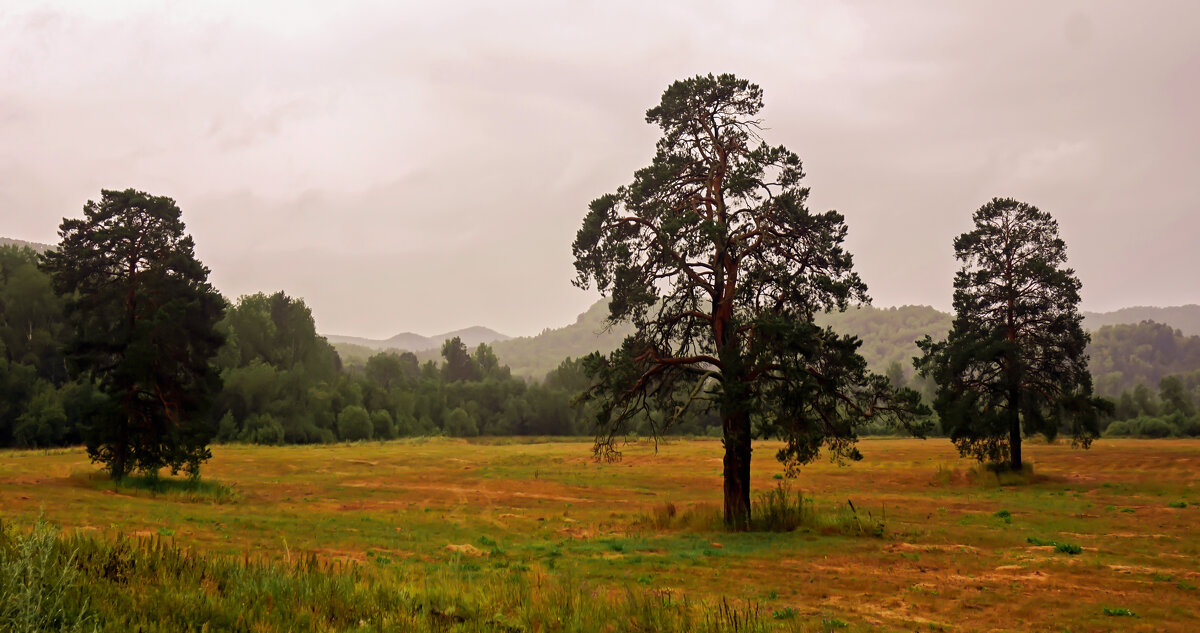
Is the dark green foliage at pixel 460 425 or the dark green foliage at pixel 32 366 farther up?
the dark green foliage at pixel 32 366

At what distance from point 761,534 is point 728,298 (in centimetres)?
738

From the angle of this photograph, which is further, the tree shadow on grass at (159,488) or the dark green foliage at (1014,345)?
the dark green foliage at (1014,345)

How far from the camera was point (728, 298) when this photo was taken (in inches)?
870

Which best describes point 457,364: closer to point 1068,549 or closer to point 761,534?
point 761,534

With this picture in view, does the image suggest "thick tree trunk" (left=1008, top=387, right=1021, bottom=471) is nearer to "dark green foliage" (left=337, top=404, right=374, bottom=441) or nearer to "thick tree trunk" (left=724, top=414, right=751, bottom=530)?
"thick tree trunk" (left=724, top=414, right=751, bottom=530)

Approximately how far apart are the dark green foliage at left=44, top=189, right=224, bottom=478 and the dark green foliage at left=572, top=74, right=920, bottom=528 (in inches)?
824

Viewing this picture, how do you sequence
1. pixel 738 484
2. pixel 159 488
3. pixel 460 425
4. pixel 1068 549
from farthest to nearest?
pixel 460 425 → pixel 159 488 → pixel 738 484 → pixel 1068 549

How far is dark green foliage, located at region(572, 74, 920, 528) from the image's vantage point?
20.2 meters

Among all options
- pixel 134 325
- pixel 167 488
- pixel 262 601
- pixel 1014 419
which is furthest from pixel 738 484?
pixel 134 325

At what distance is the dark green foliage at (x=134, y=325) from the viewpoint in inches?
1216

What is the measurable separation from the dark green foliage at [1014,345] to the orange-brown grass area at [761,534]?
12.1ft

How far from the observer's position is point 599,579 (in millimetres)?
14719

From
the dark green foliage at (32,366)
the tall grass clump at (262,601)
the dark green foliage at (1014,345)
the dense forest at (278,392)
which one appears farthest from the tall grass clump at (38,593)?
the dark green foliage at (32,366)

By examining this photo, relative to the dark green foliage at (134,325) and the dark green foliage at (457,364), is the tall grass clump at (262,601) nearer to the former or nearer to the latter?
the dark green foliage at (134,325)
